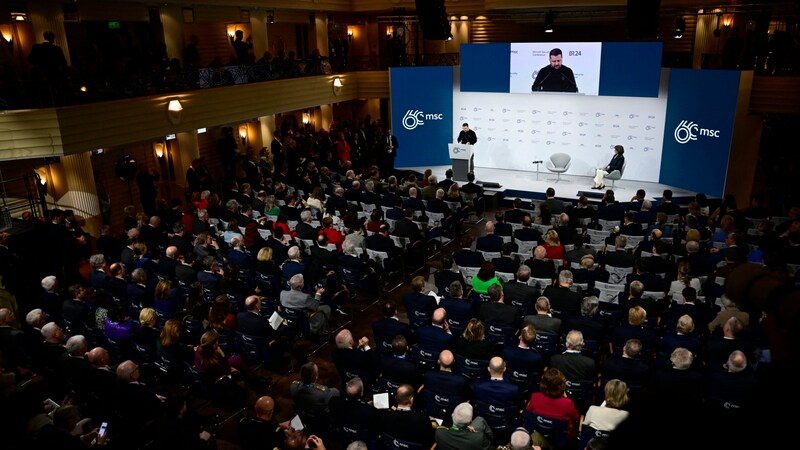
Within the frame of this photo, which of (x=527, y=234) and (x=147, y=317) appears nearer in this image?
(x=147, y=317)

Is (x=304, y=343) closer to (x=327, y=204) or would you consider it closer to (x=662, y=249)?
(x=327, y=204)

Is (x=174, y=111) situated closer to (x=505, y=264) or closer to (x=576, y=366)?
(x=505, y=264)

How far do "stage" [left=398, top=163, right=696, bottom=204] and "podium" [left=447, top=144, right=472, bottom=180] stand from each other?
0.24 meters

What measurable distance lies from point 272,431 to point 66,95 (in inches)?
372

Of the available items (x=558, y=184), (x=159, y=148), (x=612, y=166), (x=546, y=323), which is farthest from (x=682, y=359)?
(x=159, y=148)

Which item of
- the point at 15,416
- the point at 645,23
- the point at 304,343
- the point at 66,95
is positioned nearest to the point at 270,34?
the point at 66,95

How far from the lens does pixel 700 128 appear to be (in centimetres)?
1473

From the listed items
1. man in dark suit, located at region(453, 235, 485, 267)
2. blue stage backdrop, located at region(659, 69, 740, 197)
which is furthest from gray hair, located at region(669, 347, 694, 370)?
blue stage backdrop, located at region(659, 69, 740, 197)

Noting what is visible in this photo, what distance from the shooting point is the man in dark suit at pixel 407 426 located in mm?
5188

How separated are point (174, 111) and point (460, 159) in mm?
7735

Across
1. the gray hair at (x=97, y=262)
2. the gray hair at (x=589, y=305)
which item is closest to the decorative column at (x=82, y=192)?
the gray hair at (x=97, y=262)

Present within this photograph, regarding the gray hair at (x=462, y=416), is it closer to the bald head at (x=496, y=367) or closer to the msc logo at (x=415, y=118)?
the bald head at (x=496, y=367)

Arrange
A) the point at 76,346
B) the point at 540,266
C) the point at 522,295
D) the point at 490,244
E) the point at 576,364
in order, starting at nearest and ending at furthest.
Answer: the point at 576,364, the point at 76,346, the point at 522,295, the point at 540,266, the point at 490,244

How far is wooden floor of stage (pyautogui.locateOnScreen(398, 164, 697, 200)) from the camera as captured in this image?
1568 cm
